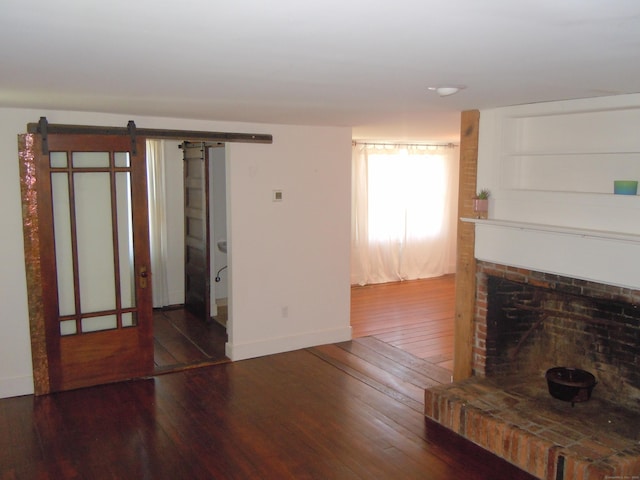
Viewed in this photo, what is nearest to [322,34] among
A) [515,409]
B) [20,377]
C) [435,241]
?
[515,409]

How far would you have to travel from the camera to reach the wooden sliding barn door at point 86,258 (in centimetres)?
423

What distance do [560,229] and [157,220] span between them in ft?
16.1

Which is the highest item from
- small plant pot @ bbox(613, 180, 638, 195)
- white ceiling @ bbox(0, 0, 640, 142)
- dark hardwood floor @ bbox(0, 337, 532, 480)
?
white ceiling @ bbox(0, 0, 640, 142)

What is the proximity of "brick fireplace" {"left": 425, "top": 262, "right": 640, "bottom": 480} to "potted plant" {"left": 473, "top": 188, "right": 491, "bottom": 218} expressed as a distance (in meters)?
0.38

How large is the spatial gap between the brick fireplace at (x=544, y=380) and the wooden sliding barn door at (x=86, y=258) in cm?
255

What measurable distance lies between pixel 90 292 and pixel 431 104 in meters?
3.07

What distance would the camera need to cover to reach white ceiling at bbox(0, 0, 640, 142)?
5.24ft

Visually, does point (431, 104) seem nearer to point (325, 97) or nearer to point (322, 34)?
point (325, 97)

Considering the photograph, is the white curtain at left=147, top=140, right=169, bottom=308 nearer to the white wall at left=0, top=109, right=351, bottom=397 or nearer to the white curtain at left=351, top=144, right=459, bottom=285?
the white wall at left=0, top=109, right=351, bottom=397

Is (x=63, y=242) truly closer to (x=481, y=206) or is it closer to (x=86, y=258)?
(x=86, y=258)

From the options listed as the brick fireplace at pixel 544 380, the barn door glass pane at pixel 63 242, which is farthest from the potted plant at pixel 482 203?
the barn door glass pane at pixel 63 242

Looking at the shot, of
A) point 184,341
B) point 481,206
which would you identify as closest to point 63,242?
point 184,341

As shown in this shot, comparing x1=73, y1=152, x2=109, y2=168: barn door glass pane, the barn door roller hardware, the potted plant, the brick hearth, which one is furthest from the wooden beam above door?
the brick hearth

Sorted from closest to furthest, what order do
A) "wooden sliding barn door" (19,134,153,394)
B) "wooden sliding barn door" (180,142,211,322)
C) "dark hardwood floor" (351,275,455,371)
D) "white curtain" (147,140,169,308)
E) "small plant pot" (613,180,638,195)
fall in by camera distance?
"small plant pot" (613,180,638,195)
"wooden sliding barn door" (19,134,153,394)
"dark hardwood floor" (351,275,455,371)
"wooden sliding barn door" (180,142,211,322)
"white curtain" (147,140,169,308)
